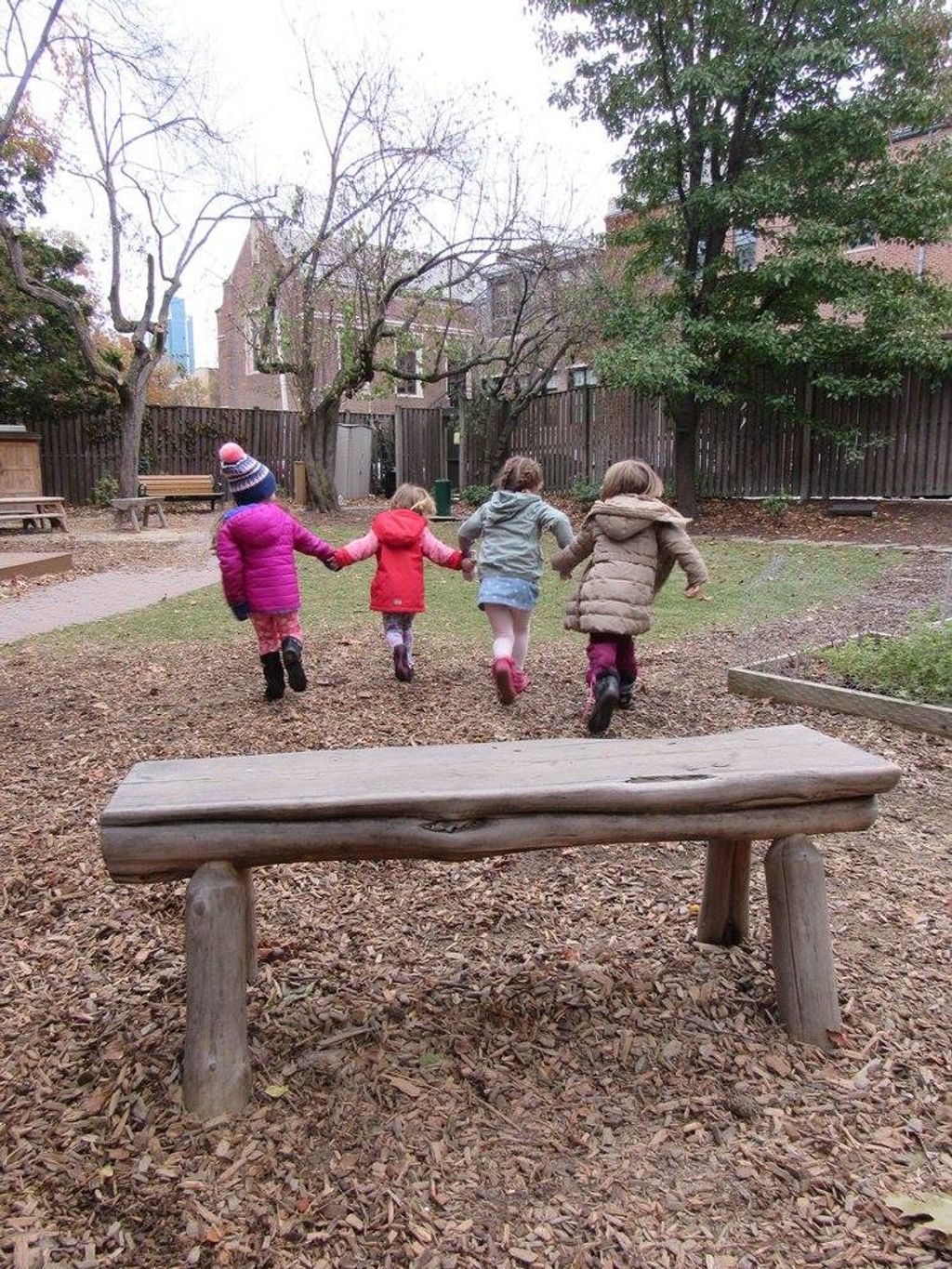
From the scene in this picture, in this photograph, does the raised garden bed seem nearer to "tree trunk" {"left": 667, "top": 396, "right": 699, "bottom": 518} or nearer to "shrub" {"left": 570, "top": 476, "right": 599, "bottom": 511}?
"tree trunk" {"left": 667, "top": 396, "right": 699, "bottom": 518}

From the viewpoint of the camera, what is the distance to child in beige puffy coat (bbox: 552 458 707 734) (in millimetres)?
4828

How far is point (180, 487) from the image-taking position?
20.4 meters

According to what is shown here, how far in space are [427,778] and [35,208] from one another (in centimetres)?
2500

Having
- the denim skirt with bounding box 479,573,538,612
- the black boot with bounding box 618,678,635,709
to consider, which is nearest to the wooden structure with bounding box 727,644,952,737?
the black boot with bounding box 618,678,635,709

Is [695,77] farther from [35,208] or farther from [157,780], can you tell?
[35,208]

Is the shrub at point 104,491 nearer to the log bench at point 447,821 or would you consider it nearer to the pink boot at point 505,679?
the pink boot at point 505,679

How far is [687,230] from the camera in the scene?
15.2 metres

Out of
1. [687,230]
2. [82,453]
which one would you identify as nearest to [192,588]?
[687,230]

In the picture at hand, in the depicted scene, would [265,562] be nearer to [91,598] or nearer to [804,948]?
[804,948]

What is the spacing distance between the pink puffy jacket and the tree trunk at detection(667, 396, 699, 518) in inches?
448

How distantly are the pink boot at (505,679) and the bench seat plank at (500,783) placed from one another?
8.34 feet

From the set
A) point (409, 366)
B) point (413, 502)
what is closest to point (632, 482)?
point (413, 502)

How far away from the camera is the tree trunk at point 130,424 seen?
1692 centimetres

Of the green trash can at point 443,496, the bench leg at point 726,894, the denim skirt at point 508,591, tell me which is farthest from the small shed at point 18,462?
the bench leg at point 726,894
